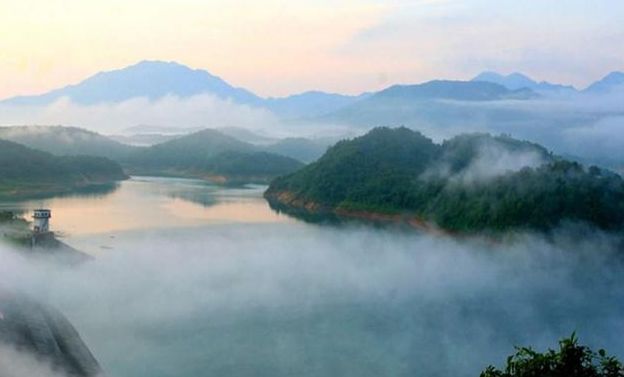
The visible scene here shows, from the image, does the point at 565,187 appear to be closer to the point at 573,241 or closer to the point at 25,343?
the point at 573,241

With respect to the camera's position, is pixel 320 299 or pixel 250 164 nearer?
pixel 320 299

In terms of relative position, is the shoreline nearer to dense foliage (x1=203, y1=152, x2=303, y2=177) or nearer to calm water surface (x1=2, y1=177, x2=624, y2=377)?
calm water surface (x1=2, y1=177, x2=624, y2=377)

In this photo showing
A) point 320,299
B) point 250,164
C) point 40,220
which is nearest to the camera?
point 320,299

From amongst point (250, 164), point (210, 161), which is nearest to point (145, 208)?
point (250, 164)

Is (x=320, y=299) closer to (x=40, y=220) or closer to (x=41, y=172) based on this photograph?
(x=40, y=220)

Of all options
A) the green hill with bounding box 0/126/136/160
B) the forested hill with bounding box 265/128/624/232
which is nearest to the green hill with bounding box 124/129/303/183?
the green hill with bounding box 0/126/136/160

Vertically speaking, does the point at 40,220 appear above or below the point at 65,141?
below

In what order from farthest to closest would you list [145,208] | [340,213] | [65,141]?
[65,141] < [340,213] < [145,208]
